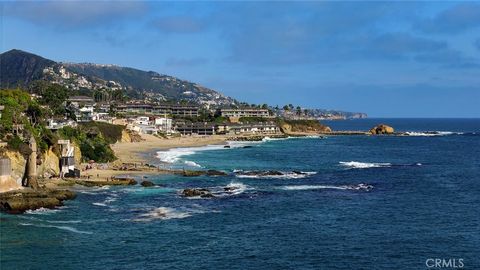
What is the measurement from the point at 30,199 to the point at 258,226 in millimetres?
19548

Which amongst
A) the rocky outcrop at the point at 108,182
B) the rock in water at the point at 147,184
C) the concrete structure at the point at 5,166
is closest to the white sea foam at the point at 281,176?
the rock in water at the point at 147,184

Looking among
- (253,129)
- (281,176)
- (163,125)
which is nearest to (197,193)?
(281,176)

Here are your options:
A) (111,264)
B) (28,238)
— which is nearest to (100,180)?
(28,238)

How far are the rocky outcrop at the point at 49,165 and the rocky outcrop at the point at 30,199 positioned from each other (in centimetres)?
995

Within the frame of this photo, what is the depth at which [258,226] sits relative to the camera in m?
41.3

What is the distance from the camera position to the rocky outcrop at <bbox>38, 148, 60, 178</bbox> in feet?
196

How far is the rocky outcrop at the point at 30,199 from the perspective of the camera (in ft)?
145

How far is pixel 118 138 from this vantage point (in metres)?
122

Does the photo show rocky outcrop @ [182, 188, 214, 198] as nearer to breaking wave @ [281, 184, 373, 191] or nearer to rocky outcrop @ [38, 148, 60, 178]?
breaking wave @ [281, 184, 373, 191]

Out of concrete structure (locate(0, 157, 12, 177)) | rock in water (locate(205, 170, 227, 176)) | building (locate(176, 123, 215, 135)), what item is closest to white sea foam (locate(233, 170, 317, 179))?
rock in water (locate(205, 170, 227, 176))

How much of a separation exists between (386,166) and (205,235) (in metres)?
53.5

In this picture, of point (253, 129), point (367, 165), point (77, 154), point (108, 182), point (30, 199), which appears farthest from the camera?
point (253, 129)

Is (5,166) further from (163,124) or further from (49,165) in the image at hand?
(163,124)

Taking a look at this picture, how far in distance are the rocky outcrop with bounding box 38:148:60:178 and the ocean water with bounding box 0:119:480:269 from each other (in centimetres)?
751
